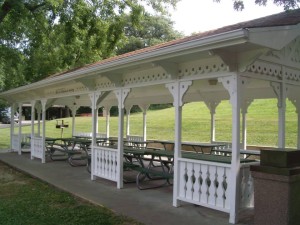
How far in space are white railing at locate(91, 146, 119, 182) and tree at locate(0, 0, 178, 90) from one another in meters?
9.75

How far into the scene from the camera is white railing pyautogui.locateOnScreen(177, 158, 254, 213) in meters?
5.75

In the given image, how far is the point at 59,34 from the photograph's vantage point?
19.6 m

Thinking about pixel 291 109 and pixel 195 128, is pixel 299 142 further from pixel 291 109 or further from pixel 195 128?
pixel 291 109

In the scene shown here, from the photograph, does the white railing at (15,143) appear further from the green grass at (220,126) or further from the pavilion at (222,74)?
the pavilion at (222,74)

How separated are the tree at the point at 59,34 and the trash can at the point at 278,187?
46.2ft

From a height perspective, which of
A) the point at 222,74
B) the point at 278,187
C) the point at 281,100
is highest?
the point at 222,74

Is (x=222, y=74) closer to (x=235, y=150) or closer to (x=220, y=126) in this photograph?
(x=235, y=150)

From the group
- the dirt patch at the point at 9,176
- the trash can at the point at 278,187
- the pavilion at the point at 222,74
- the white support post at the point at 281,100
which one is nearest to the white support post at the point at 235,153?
the pavilion at the point at 222,74

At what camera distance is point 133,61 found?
675 centimetres

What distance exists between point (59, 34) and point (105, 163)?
41.3 ft

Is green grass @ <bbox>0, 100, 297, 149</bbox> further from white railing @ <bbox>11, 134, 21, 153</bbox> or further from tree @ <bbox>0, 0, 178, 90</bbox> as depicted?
tree @ <bbox>0, 0, 178, 90</bbox>

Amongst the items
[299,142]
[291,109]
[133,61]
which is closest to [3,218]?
[133,61]

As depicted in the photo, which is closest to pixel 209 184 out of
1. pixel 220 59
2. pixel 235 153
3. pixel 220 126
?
pixel 235 153

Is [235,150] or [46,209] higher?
[235,150]
